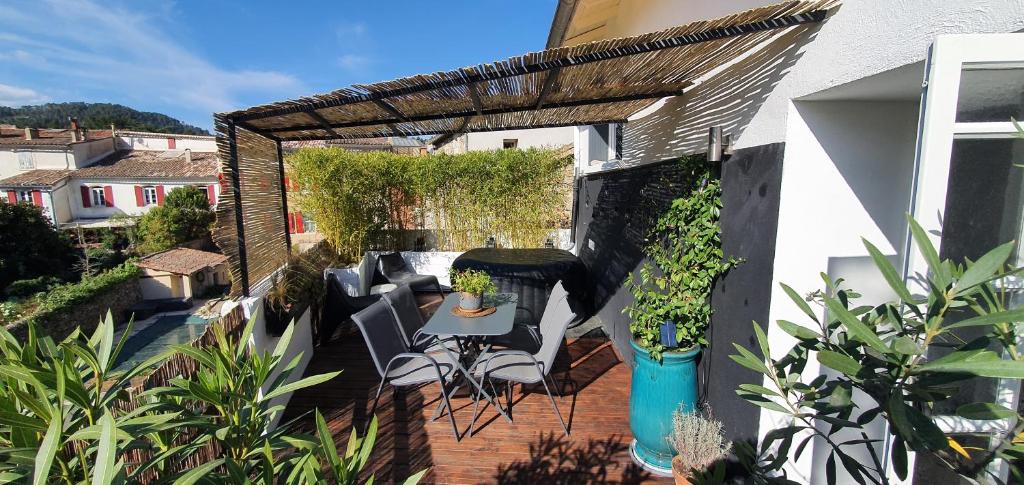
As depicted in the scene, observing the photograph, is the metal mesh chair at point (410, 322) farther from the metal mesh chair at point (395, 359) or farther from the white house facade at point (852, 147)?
the white house facade at point (852, 147)

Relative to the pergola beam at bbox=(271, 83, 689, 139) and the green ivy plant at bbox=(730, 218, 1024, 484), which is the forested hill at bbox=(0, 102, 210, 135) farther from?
the green ivy plant at bbox=(730, 218, 1024, 484)

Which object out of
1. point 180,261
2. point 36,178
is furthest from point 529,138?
point 36,178

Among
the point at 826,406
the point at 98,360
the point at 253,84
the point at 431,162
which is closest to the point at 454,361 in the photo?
the point at 98,360

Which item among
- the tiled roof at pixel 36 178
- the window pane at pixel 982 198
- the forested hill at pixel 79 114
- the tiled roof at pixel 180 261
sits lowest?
the tiled roof at pixel 180 261

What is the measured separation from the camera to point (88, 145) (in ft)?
104

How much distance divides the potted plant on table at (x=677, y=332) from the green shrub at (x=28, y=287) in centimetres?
2673

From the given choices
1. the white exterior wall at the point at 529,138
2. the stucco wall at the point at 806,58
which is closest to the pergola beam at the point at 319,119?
the stucco wall at the point at 806,58

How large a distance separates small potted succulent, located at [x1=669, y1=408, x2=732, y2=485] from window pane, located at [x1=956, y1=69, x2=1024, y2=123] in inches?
70.8

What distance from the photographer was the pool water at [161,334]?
695 inches

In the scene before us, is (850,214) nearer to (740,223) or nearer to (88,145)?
(740,223)

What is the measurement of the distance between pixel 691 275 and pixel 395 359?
2.20 meters

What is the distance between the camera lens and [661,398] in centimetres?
259

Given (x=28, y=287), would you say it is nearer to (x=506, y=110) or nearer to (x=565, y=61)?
(x=506, y=110)

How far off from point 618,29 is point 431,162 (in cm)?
389
